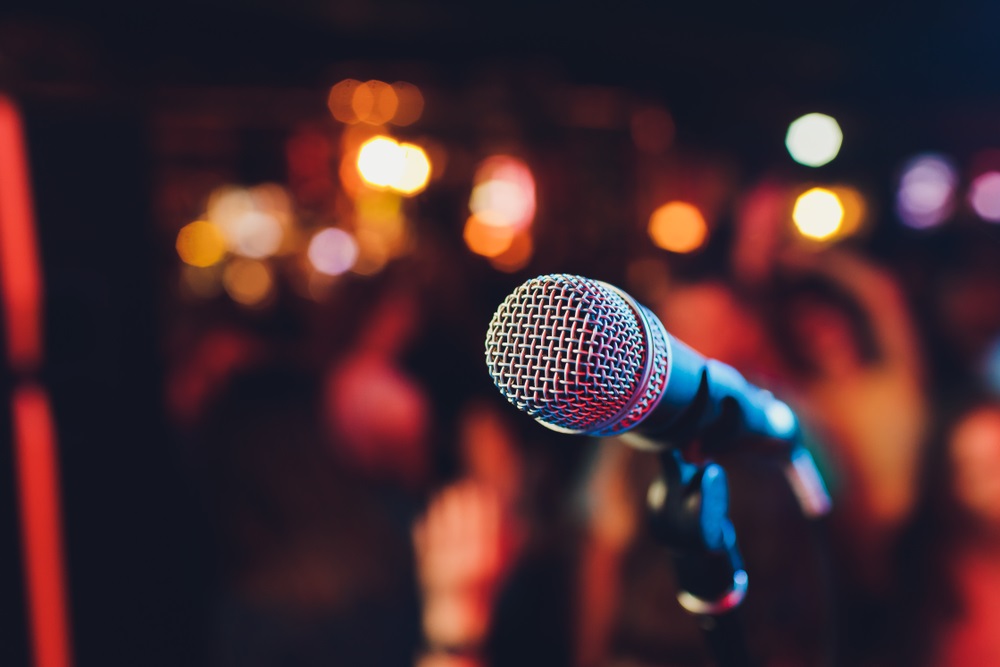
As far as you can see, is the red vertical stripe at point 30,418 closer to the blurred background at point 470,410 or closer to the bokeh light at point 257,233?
the blurred background at point 470,410

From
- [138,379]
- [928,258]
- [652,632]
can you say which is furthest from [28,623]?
[928,258]

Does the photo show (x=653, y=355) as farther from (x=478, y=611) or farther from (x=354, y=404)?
(x=354, y=404)

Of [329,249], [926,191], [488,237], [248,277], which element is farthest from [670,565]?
[248,277]

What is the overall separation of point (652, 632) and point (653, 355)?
6.20 feet

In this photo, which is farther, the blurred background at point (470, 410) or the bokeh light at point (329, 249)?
the bokeh light at point (329, 249)

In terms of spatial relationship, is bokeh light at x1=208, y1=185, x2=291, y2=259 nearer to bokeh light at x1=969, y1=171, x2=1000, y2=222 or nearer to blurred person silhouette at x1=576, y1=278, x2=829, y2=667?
bokeh light at x1=969, y1=171, x2=1000, y2=222

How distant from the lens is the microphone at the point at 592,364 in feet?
2.63

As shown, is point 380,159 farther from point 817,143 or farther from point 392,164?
point 817,143

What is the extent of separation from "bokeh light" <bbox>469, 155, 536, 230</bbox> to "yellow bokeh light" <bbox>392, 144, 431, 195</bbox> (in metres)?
0.59

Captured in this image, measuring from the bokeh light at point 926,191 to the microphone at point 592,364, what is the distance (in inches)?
115

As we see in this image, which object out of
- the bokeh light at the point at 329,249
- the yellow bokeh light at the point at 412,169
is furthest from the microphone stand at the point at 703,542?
the bokeh light at the point at 329,249

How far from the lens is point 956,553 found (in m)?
2.19

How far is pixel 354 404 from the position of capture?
3348 mm

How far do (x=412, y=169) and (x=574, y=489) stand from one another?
5470 mm
